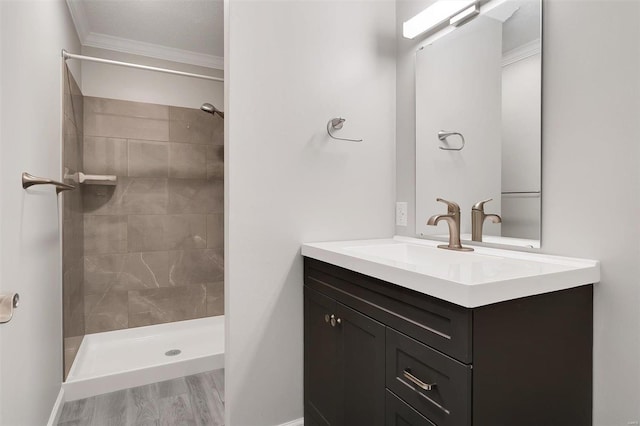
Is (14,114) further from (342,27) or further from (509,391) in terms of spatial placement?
(509,391)

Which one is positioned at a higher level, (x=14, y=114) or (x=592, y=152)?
(x=14, y=114)

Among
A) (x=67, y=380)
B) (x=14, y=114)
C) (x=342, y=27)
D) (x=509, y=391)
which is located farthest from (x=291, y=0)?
(x=67, y=380)

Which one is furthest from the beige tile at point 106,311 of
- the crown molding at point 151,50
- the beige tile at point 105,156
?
the crown molding at point 151,50

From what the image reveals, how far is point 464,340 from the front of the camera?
2.87 feet

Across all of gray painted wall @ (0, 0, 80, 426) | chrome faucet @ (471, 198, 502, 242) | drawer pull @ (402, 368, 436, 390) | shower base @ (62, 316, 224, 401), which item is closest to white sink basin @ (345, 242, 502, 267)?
chrome faucet @ (471, 198, 502, 242)

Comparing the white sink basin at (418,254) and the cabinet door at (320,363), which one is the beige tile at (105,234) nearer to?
the cabinet door at (320,363)

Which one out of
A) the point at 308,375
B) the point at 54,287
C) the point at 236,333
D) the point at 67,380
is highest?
the point at 54,287

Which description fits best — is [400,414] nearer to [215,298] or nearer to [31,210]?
[31,210]

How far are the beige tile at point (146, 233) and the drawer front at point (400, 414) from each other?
2416 millimetres

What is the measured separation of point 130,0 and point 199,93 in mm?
891

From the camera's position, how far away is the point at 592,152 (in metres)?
1.14

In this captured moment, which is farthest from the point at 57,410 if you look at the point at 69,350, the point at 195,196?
the point at 195,196

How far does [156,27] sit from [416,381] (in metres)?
2.86

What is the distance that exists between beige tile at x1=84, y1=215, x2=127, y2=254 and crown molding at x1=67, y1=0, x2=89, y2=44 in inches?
53.4
